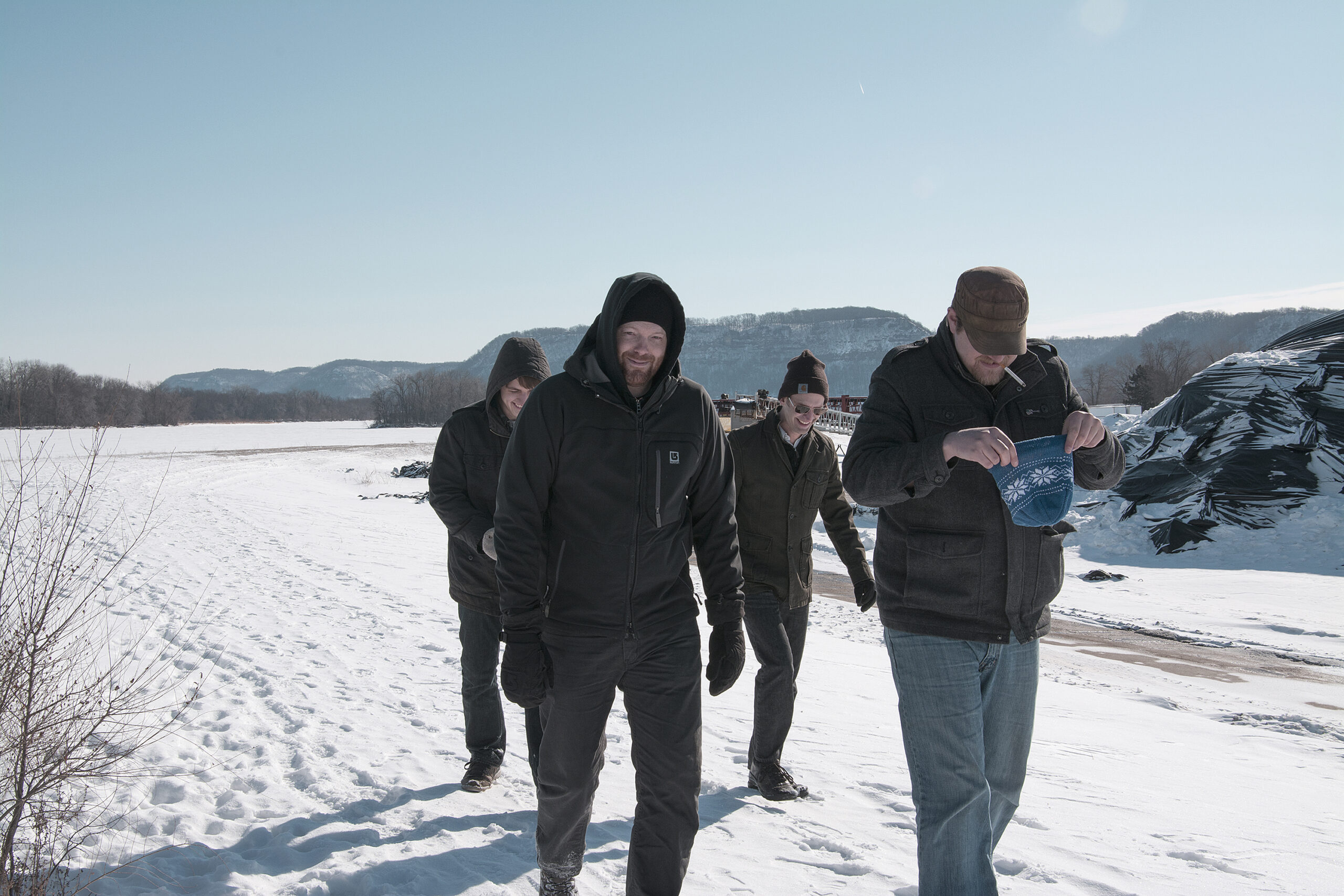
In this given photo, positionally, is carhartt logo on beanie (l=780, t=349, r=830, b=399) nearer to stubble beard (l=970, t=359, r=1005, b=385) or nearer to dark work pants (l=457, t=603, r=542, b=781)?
stubble beard (l=970, t=359, r=1005, b=385)

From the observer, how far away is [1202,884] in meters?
3.13

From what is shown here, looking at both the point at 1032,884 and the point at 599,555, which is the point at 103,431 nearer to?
the point at 599,555

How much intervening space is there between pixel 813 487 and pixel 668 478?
169 centimetres

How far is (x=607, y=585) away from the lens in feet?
8.91

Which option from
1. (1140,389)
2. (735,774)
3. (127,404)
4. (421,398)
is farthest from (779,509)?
(421,398)

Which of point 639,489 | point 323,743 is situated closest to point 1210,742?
point 639,489

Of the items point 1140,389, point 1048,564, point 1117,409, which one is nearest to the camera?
point 1048,564

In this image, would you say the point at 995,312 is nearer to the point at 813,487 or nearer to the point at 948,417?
the point at 948,417

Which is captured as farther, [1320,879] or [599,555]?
[1320,879]

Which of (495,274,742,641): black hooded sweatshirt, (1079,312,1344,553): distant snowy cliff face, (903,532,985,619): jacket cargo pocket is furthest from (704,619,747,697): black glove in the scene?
(1079,312,1344,553): distant snowy cliff face

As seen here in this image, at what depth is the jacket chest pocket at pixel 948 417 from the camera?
2518 mm

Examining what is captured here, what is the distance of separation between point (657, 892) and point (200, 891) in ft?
6.16

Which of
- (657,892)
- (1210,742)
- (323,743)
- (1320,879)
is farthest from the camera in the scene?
(1210,742)

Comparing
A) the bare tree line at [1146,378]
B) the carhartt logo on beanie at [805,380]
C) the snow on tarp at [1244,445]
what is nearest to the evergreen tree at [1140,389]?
the bare tree line at [1146,378]
